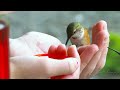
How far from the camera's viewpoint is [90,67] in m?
1.33

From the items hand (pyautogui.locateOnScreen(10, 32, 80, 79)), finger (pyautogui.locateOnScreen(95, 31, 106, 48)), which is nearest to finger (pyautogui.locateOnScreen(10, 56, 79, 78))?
hand (pyautogui.locateOnScreen(10, 32, 80, 79))

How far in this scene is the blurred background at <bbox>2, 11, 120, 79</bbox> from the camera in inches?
51.3

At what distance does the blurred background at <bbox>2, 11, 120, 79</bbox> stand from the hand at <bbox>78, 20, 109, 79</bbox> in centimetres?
1

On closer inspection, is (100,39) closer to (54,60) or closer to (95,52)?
(95,52)

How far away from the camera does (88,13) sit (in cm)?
131

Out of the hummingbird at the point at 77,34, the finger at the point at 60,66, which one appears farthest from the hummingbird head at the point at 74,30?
the finger at the point at 60,66

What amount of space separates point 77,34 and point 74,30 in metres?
0.02

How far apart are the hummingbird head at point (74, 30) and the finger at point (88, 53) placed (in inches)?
2.0

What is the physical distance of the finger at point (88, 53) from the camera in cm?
130

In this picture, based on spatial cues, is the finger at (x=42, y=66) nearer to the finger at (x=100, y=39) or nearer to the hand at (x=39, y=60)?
the hand at (x=39, y=60)

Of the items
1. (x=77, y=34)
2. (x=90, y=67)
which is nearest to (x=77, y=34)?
(x=77, y=34)

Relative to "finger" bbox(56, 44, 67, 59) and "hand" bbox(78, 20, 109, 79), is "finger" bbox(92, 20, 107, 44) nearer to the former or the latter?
"hand" bbox(78, 20, 109, 79)
